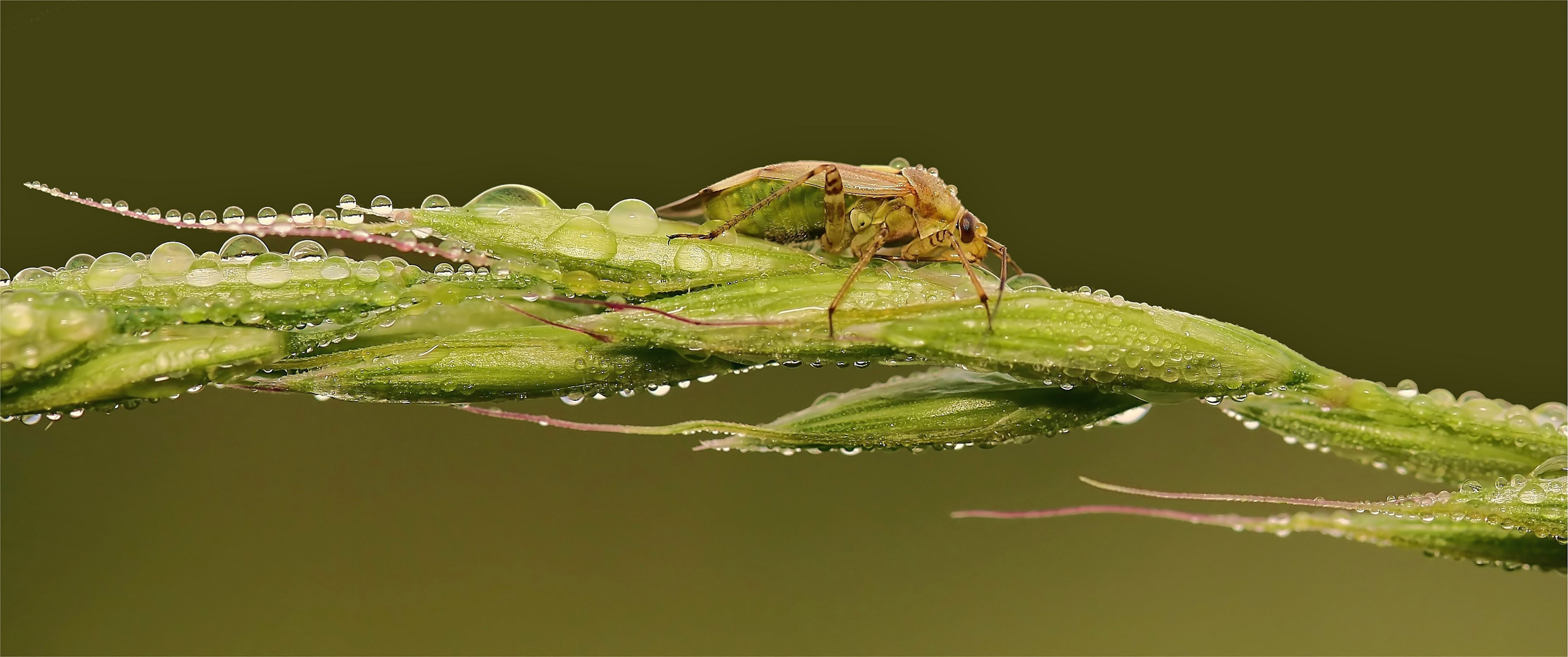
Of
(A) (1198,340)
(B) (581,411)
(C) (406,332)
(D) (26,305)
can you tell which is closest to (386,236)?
(C) (406,332)

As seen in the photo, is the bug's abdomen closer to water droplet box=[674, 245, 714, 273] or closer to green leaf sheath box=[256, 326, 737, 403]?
water droplet box=[674, 245, 714, 273]

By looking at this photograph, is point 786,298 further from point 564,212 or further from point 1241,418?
point 1241,418

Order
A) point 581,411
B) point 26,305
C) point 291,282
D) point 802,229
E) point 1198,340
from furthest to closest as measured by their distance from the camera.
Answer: point 581,411, point 802,229, point 1198,340, point 291,282, point 26,305

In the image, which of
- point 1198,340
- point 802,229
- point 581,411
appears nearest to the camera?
point 1198,340

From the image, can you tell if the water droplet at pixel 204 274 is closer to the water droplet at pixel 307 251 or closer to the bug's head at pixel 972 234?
the water droplet at pixel 307 251

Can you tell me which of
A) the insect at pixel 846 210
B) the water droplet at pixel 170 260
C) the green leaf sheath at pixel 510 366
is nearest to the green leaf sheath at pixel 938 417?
the green leaf sheath at pixel 510 366

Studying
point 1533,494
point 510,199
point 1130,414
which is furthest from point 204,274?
point 1533,494

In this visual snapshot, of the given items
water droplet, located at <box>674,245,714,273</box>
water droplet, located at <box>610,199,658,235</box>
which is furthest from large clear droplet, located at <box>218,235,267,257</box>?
water droplet, located at <box>674,245,714,273</box>
